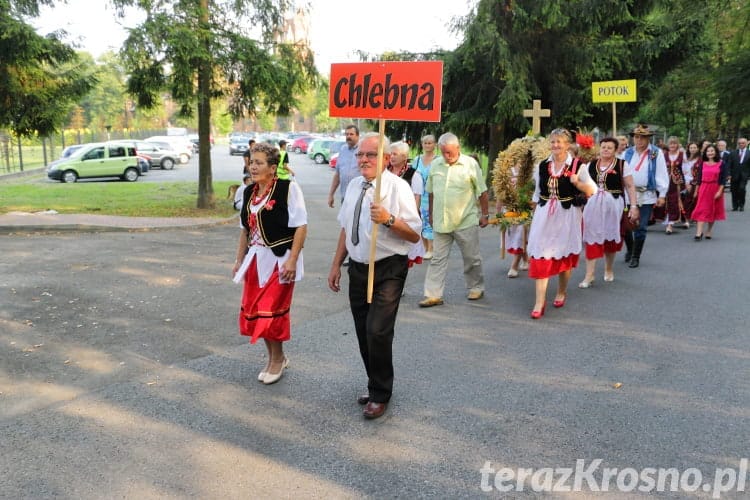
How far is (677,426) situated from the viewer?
4.36 meters

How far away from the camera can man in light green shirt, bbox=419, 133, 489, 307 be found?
752cm

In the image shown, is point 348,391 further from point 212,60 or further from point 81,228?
point 212,60

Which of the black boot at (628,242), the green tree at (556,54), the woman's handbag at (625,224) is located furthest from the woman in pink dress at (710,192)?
the woman's handbag at (625,224)

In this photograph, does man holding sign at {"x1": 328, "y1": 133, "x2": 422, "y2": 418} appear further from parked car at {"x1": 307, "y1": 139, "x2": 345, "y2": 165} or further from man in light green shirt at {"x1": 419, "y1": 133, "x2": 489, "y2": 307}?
parked car at {"x1": 307, "y1": 139, "x2": 345, "y2": 165}

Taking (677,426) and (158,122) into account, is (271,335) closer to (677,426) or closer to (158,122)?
(677,426)

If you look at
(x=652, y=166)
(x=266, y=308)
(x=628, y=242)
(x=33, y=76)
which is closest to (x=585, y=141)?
(x=628, y=242)

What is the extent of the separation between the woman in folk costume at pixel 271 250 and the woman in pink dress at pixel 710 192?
9.90 metres

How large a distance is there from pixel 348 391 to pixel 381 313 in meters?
0.82

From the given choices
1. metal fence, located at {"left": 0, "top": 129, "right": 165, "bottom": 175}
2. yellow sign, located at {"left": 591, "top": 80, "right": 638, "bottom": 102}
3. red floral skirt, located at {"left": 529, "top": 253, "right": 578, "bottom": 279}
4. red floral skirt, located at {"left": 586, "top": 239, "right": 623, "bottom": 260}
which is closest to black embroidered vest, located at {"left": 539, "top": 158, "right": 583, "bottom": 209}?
Result: red floral skirt, located at {"left": 529, "top": 253, "right": 578, "bottom": 279}

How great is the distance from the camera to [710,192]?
12.8m

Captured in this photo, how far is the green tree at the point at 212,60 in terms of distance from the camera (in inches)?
547

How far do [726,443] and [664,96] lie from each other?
28766 millimetres

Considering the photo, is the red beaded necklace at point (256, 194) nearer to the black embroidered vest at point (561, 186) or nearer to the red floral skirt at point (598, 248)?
the black embroidered vest at point (561, 186)

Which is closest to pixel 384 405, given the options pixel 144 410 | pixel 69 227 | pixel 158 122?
pixel 144 410
